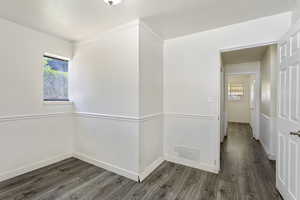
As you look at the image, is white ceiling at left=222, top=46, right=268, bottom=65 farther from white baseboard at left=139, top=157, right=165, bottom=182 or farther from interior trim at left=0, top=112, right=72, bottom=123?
interior trim at left=0, top=112, right=72, bottom=123

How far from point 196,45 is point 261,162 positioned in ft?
9.00

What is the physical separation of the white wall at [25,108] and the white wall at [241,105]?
7.59m

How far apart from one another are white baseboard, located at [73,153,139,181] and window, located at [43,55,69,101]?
4.49ft

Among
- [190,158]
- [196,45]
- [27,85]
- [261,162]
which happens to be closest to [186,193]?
[190,158]

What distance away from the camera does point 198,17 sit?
210cm

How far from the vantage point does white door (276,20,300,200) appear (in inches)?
58.4

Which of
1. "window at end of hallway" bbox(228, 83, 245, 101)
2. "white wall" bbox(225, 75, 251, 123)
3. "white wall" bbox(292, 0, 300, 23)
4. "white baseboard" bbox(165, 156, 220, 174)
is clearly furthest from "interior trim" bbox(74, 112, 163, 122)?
"white wall" bbox(225, 75, 251, 123)

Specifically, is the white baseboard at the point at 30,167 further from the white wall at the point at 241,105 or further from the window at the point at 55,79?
the white wall at the point at 241,105

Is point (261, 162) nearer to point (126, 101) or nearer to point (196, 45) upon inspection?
point (196, 45)

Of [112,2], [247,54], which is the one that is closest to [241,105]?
[247,54]

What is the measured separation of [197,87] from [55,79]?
9.90 feet

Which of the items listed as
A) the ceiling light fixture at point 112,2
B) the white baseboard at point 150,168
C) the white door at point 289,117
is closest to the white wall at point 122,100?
the white baseboard at point 150,168

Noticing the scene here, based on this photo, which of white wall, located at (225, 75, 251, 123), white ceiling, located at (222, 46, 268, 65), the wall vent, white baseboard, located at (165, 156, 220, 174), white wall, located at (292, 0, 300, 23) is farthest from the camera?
white wall, located at (225, 75, 251, 123)

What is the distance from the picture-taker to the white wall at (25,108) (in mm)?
2225
